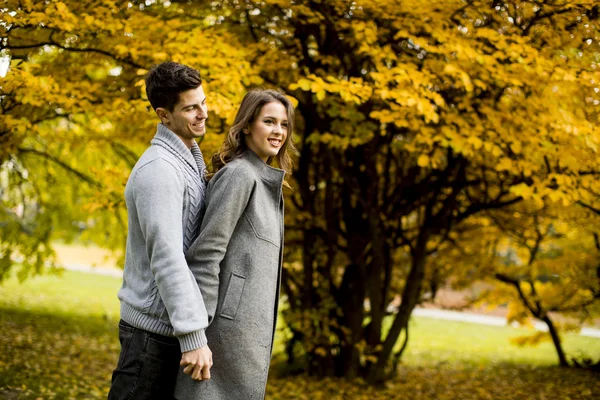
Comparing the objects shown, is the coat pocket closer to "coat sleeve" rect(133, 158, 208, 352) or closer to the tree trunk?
"coat sleeve" rect(133, 158, 208, 352)

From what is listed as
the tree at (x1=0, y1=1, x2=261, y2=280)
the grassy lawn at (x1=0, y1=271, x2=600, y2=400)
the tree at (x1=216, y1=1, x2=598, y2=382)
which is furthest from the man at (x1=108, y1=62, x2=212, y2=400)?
the grassy lawn at (x1=0, y1=271, x2=600, y2=400)

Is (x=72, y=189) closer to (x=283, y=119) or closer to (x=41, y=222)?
(x=41, y=222)

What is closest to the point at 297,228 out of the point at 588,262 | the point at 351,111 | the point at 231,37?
the point at 351,111

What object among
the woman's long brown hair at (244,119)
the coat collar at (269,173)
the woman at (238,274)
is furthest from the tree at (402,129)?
the woman at (238,274)

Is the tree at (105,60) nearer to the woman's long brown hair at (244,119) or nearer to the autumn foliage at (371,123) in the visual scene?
the autumn foliage at (371,123)

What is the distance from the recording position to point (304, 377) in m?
7.23

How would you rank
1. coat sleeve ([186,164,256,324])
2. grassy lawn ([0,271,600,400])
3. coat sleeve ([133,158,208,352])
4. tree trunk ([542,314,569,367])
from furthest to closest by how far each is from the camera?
1. tree trunk ([542,314,569,367])
2. grassy lawn ([0,271,600,400])
3. coat sleeve ([186,164,256,324])
4. coat sleeve ([133,158,208,352])

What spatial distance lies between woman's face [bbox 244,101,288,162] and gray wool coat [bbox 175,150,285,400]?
119 millimetres

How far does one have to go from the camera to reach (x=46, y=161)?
8.27 metres

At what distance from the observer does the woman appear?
6.51ft

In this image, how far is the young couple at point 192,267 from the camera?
1901 millimetres

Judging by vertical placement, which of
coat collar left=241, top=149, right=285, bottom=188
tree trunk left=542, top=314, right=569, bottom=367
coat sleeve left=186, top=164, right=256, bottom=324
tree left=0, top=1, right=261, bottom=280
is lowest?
tree trunk left=542, top=314, right=569, bottom=367

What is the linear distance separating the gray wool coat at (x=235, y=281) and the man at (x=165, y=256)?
0.07 meters

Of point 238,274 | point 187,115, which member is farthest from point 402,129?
point 238,274
